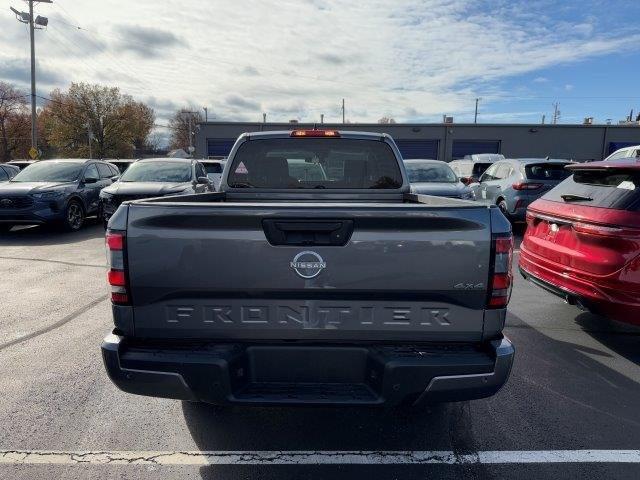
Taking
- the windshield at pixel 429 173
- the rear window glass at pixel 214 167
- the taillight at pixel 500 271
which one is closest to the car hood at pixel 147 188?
the windshield at pixel 429 173

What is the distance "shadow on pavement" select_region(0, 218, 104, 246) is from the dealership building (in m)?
24.6

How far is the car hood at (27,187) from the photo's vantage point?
9953 mm

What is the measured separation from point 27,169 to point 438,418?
12.4 metres

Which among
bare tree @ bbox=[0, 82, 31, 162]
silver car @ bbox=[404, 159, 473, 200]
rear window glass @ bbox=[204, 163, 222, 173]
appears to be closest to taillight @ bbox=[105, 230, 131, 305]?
silver car @ bbox=[404, 159, 473, 200]

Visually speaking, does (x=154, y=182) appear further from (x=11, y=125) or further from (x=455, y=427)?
(x=11, y=125)

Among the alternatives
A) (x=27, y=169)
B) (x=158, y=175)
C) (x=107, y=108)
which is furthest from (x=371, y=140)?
(x=107, y=108)

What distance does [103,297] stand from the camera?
19.2 feet

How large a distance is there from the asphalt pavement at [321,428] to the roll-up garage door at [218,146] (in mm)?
32442

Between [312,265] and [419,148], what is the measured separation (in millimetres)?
35876

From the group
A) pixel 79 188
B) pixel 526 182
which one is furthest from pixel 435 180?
pixel 79 188

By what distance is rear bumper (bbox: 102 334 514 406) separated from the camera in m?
2.25

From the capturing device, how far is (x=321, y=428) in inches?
119

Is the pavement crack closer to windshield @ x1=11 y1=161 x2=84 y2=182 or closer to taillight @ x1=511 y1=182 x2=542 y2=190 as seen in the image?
windshield @ x1=11 y1=161 x2=84 y2=182

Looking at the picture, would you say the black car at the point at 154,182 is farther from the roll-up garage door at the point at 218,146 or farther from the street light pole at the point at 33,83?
the roll-up garage door at the point at 218,146
